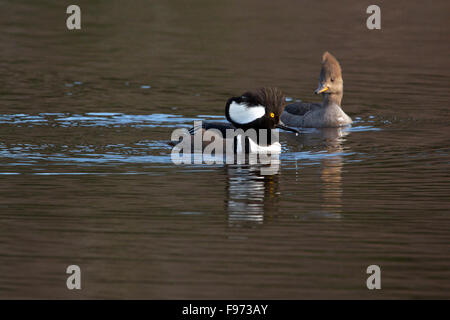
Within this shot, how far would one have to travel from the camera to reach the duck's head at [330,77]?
17875 millimetres

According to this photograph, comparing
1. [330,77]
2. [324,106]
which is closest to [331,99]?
[324,106]

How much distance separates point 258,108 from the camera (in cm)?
1358

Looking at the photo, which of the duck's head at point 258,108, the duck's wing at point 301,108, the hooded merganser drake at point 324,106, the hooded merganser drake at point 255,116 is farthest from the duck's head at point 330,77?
the duck's head at point 258,108

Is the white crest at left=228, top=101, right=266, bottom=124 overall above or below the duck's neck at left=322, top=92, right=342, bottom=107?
below

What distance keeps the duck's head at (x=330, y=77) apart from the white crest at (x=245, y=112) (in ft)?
14.8

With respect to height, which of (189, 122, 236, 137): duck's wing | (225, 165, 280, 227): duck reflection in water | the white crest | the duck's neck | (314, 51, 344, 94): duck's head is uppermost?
(314, 51, 344, 94): duck's head

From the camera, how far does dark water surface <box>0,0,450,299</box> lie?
826 centimetres

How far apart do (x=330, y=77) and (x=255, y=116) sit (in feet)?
15.5

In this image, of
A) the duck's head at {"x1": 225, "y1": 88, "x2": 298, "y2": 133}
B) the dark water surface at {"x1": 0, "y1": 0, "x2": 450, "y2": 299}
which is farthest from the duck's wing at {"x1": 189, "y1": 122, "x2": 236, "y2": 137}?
the dark water surface at {"x1": 0, "y1": 0, "x2": 450, "y2": 299}

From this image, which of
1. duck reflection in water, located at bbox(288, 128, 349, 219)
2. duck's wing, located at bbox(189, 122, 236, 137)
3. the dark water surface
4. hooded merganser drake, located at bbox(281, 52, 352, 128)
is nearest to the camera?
the dark water surface

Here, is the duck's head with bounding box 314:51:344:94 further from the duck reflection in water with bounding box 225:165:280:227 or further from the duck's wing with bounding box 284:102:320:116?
the duck reflection in water with bounding box 225:165:280:227

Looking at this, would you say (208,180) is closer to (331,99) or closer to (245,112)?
(245,112)

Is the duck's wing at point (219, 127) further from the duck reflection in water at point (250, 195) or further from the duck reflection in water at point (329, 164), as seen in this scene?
the duck reflection in water at point (329, 164)

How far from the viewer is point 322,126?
57.5 ft
